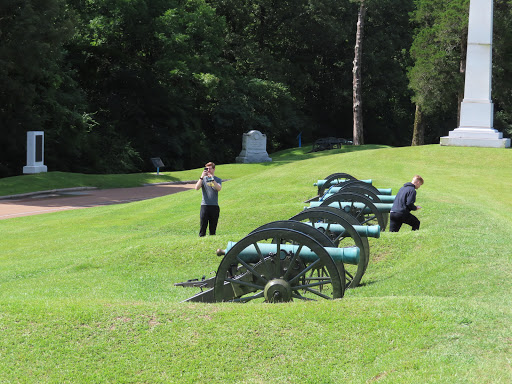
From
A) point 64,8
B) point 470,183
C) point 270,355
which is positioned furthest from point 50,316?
point 64,8

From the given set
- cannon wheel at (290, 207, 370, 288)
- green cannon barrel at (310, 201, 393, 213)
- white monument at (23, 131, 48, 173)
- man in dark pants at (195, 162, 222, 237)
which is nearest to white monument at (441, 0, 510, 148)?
green cannon barrel at (310, 201, 393, 213)

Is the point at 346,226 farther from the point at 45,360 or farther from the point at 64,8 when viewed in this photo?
the point at 64,8

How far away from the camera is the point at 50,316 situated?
7.21 metres

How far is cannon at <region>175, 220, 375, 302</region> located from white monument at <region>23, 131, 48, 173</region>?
86.8ft

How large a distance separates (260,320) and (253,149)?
117 feet

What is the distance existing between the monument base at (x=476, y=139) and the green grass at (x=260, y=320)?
15389 millimetres

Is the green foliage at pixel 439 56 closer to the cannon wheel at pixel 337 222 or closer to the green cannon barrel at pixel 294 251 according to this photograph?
the cannon wheel at pixel 337 222

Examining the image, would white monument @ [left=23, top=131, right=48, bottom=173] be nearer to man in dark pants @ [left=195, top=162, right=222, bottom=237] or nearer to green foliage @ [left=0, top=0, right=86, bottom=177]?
green foliage @ [left=0, top=0, right=86, bottom=177]

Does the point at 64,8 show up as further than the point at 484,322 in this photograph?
Yes

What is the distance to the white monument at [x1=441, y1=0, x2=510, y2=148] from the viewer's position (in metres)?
29.1

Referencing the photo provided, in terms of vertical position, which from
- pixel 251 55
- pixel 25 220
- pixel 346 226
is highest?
pixel 251 55

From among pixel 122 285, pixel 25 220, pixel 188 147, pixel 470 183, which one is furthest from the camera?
pixel 188 147

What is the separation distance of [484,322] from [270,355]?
1912 mm

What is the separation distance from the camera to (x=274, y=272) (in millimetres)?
7574
